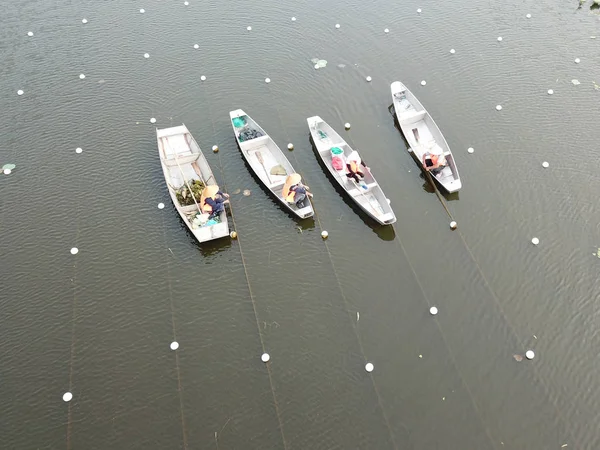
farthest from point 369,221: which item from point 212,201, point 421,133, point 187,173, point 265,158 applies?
point 187,173

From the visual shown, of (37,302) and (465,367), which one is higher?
(465,367)

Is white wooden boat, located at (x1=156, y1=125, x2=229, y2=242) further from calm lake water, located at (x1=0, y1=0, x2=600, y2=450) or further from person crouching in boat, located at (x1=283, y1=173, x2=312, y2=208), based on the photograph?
person crouching in boat, located at (x1=283, y1=173, x2=312, y2=208)

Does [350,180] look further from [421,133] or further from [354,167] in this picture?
[421,133]

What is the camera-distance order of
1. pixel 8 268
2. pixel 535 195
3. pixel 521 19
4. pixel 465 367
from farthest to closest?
pixel 521 19
pixel 535 195
pixel 8 268
pixel 465 367

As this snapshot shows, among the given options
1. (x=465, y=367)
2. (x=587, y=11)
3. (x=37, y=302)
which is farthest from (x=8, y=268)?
(x=587, y=11)

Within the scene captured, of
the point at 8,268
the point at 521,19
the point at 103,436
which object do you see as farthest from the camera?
the point at 521,19

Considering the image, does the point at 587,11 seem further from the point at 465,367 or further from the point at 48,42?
the point at 48,42

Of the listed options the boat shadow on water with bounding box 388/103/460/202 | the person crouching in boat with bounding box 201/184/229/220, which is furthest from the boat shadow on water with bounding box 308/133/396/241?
the person crouching in boat with bounding box 201/184/229/220
